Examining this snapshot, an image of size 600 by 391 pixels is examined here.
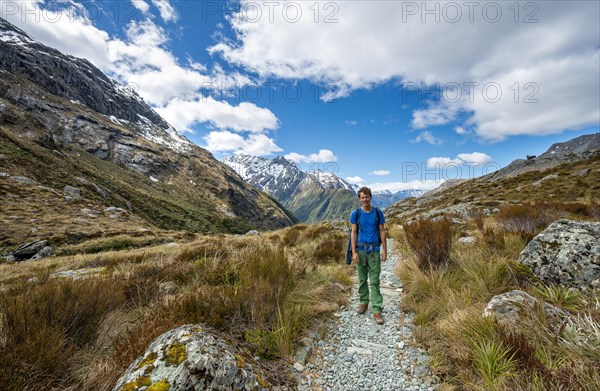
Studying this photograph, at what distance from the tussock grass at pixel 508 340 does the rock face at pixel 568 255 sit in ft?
0.90

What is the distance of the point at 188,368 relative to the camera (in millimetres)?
2125

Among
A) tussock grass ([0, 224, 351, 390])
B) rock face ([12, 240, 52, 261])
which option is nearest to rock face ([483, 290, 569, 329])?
tussock grass ([0, 224, 351, 390])

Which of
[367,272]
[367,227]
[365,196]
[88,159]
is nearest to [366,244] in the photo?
[367,227]

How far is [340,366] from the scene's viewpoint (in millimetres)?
3512

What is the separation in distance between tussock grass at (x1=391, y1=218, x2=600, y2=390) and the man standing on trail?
0.92m

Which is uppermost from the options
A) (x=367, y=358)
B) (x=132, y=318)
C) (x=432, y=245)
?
(x=432, y=245)

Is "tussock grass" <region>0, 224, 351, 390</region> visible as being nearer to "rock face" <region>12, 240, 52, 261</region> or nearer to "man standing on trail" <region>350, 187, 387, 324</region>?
"man standing on trail" <region>350, 187, 387, 324</region>

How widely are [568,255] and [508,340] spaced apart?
9.52 feet

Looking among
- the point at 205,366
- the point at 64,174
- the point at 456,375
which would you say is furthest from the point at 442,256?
the point at 64,174

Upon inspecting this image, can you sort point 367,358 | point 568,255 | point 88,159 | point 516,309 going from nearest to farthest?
point 516,309 → point 367,358 → point 568,255 → point 88,159

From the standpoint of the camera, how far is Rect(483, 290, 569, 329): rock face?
3.22 metres

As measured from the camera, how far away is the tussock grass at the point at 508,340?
2.41 m

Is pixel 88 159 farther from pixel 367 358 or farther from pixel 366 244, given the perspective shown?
pixel 367 358

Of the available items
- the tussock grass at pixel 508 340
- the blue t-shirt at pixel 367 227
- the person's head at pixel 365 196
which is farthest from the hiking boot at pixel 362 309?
the person's head at pixel 365 196
